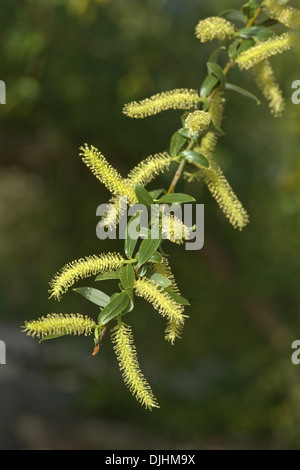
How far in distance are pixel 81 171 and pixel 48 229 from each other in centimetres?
54

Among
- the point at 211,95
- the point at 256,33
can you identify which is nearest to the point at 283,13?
the point at 256,33

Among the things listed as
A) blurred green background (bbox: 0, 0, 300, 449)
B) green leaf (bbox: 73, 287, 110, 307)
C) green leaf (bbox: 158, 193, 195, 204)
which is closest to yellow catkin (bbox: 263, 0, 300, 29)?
green leaf (bbox: 158, 193, 195, 204)

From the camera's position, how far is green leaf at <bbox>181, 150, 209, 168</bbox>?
579 mm

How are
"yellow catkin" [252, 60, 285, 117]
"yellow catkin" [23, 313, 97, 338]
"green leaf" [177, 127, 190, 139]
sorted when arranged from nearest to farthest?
1. "yellow catkin" [23, 313, 97, 338]
2. "green leaf" [177, 127, 190, 139]
3. "yellow catkin" [252, 60, 285, 117]

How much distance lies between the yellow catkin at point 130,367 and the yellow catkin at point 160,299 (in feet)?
0.11

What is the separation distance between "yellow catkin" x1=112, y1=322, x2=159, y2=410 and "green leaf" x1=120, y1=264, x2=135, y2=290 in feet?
0.12

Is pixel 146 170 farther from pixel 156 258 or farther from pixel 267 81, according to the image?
pixel 267 81

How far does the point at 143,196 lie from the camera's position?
53 cm

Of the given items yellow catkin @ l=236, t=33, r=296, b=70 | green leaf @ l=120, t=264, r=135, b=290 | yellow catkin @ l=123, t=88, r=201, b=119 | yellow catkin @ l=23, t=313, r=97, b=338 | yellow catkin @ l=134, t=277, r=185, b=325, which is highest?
yellow catkin @ l=236, t=33, r=296, b=70

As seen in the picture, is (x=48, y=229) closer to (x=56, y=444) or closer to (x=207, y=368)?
(x=56, y=444)

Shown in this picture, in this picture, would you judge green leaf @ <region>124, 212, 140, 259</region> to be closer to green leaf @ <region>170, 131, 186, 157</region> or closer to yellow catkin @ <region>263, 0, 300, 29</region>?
green leaf @ <region>170, 131, 186, 157</region>

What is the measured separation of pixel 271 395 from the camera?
3230 mm

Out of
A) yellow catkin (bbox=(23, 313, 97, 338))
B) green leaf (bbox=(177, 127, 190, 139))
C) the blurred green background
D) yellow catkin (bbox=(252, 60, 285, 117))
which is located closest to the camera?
yellow catkin (bbox=(23, 313, 97, 338))

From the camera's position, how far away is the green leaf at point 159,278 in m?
0.52
